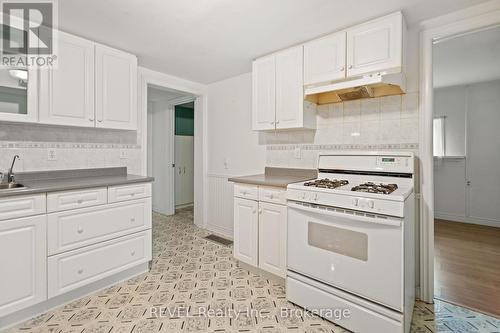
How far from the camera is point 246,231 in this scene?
251 centimetres

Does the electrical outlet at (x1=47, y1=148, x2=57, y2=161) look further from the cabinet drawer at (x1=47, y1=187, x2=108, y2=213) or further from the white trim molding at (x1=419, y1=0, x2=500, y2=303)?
the white trim molding at (x1=419, y1=0, x2=500, y2=303)

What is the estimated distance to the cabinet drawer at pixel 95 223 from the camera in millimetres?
1881

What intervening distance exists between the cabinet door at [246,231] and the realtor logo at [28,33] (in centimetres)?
214

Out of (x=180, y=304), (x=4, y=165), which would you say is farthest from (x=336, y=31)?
(x=4, y=165)

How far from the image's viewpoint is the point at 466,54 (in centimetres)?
296

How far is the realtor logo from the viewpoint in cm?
187

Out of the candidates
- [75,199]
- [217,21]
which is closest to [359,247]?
[217,21]

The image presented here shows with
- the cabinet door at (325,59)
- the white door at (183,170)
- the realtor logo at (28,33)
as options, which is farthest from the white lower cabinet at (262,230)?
the white door at (183,170)

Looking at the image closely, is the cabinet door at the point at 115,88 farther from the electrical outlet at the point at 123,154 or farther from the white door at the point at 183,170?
the white door at the point at 183,170

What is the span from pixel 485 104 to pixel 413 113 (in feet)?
10.8

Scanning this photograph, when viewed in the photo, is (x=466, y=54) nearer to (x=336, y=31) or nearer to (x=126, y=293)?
(x=336, y=31)

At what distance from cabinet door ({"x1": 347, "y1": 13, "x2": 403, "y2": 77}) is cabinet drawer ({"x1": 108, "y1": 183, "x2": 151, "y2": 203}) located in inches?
85.8

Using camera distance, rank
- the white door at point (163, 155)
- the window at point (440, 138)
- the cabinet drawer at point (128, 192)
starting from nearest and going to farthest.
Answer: the cabinet drawer at point (128, 192), the window at point (440, 138), the white door at point (163, 155)

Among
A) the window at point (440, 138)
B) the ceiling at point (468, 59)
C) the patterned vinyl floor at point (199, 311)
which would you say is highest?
the ceiling at point (468, 59)
